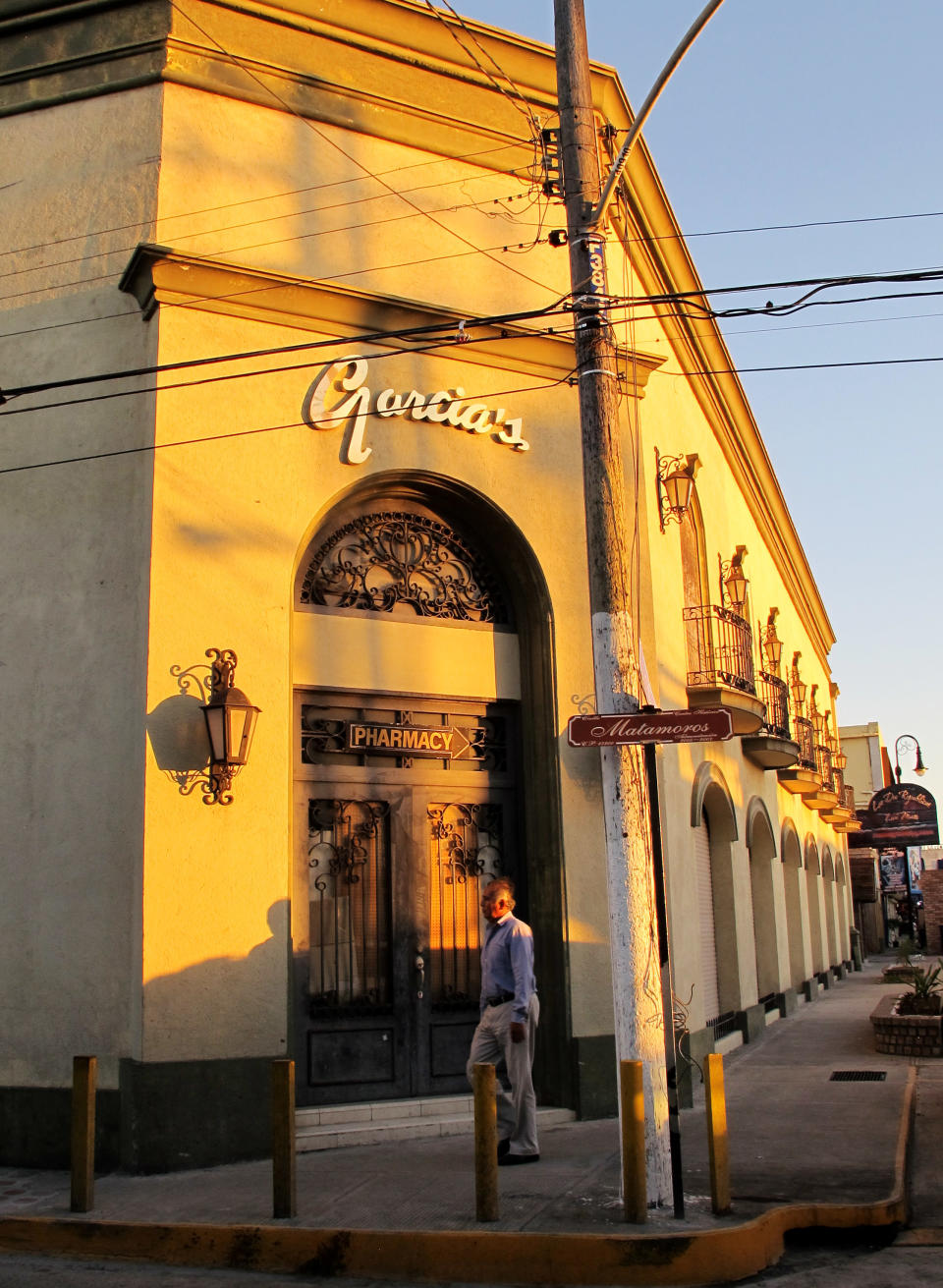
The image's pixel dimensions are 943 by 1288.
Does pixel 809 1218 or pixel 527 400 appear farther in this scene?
pixel 527 400

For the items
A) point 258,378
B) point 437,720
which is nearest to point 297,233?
point 258,378

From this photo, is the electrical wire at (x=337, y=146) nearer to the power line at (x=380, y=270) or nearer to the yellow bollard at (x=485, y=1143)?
the power line at (x=380, y=270)

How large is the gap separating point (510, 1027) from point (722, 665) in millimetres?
7728

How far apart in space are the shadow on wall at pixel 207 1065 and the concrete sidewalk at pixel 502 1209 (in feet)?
0.66

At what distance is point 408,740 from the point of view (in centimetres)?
1080

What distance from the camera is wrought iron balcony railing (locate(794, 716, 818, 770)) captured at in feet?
75.9

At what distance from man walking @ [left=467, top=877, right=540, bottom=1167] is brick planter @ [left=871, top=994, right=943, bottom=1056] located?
6.91 m

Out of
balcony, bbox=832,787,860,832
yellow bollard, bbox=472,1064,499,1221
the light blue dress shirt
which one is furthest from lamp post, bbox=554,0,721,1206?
balcony, bbox=832,787,860,832

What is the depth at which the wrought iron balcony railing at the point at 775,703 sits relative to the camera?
743 inches

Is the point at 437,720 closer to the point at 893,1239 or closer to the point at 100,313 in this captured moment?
the point at 100,313

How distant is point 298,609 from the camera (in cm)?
1051

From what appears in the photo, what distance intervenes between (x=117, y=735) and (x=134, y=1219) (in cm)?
359

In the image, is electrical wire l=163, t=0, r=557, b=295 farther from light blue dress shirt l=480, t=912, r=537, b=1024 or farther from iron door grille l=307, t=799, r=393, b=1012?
light blue dress shirt l=480, t=912, r=537, b=1024

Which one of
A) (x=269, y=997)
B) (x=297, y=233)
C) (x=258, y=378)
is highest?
(x=297, y=233)
